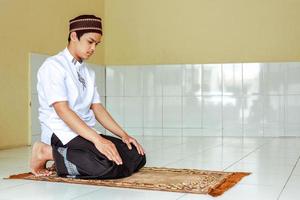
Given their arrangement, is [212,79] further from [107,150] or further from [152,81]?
[107,150]

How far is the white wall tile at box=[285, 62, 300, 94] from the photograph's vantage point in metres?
4.77

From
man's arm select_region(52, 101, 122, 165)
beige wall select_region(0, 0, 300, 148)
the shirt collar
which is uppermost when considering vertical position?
beige wall select_region(0, 0, 300, 148)

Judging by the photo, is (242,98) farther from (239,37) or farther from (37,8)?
(37,8)

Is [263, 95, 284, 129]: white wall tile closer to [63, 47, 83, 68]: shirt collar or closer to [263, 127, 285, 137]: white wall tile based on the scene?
[263, 127, 285, 137]: white wall tile

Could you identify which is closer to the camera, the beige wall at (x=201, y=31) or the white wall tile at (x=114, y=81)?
the beige wall at (x=201, y=31)

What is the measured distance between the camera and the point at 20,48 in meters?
3.85

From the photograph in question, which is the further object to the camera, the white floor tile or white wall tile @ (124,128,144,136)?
white wall tile @ (124,128,144,136)

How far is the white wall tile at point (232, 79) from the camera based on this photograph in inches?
194

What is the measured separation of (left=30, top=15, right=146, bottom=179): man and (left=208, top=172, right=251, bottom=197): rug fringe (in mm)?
472

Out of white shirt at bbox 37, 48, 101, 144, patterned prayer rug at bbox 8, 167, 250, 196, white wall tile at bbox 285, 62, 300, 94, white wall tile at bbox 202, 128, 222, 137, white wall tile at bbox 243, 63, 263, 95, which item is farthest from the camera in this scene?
white wall tile at bbox 202, 128, 222, 137

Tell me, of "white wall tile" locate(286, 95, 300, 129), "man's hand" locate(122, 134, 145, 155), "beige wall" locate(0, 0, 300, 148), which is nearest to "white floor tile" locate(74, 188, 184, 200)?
"man's hand" locate(122, 134, 145, 155)

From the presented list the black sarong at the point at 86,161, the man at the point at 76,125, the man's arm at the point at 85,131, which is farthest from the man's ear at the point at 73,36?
the black sarong at the point at 86,161

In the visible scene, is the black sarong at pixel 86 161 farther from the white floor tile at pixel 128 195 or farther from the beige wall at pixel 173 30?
the beige wall at pixel 173 30

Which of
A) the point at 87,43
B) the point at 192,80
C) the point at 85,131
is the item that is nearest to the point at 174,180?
the point at 85,131
